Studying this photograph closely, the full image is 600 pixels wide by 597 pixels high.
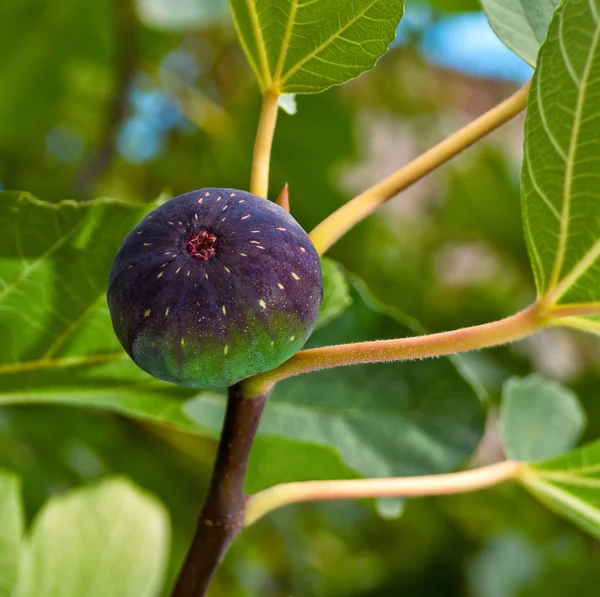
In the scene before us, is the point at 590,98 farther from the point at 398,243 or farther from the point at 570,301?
the point at 398,243

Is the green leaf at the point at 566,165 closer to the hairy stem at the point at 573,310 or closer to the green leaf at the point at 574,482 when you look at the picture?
the hairy stem at the point at 573,310

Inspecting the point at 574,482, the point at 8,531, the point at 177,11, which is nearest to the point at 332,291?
the point at 574,482

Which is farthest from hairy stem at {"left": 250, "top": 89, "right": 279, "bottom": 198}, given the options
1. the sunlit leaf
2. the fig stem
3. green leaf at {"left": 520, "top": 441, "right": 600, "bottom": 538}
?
the sunlit leaf

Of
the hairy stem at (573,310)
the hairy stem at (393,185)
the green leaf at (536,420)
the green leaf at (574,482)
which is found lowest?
the green leaf at (536,420)

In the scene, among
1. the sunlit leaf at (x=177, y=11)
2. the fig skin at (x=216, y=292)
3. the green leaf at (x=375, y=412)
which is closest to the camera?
the fig skin at (x=216, y=292)

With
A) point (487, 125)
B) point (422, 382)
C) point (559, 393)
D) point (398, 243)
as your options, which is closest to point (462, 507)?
point (398, 243)

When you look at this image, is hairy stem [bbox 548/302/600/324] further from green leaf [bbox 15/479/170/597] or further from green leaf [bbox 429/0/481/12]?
green leaf [bbox 429/0/481/12]

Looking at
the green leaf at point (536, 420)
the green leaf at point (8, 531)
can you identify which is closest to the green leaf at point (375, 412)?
the green leaf at point (536, 420)

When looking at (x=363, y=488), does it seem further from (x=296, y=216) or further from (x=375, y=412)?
(x=296, y=216)
